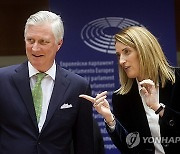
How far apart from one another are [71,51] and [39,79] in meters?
2.60

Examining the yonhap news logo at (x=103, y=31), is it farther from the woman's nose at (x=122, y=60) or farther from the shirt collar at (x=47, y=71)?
the shirt collar at (x=47, y=71)

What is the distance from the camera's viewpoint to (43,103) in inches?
108

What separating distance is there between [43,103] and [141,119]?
69cm

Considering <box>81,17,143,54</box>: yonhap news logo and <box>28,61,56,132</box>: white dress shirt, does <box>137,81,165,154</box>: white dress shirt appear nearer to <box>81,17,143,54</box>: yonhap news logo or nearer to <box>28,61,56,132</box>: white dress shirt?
<box>28,61,56,132</box>: white dress shirt

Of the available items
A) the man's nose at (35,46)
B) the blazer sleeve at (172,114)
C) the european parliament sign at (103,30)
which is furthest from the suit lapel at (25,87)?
the european parliament sign at (103,30)

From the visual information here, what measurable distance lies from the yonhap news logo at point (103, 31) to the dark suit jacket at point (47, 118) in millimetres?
2601

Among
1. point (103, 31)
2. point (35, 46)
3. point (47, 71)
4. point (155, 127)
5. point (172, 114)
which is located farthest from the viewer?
point (103, 31)

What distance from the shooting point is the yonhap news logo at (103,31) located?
5453 millimetres

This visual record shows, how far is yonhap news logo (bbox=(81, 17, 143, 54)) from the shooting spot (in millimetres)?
5453

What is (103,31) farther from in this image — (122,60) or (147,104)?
(147,104)

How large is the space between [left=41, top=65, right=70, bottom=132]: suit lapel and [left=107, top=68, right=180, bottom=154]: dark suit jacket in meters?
0.46

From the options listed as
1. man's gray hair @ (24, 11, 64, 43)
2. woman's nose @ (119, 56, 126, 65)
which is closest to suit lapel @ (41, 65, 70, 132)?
man's gray hair @ (24, 11, 64, 43)

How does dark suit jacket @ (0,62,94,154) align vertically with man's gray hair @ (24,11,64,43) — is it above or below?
below

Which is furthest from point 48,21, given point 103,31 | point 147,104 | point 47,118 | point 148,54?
point 103,31
